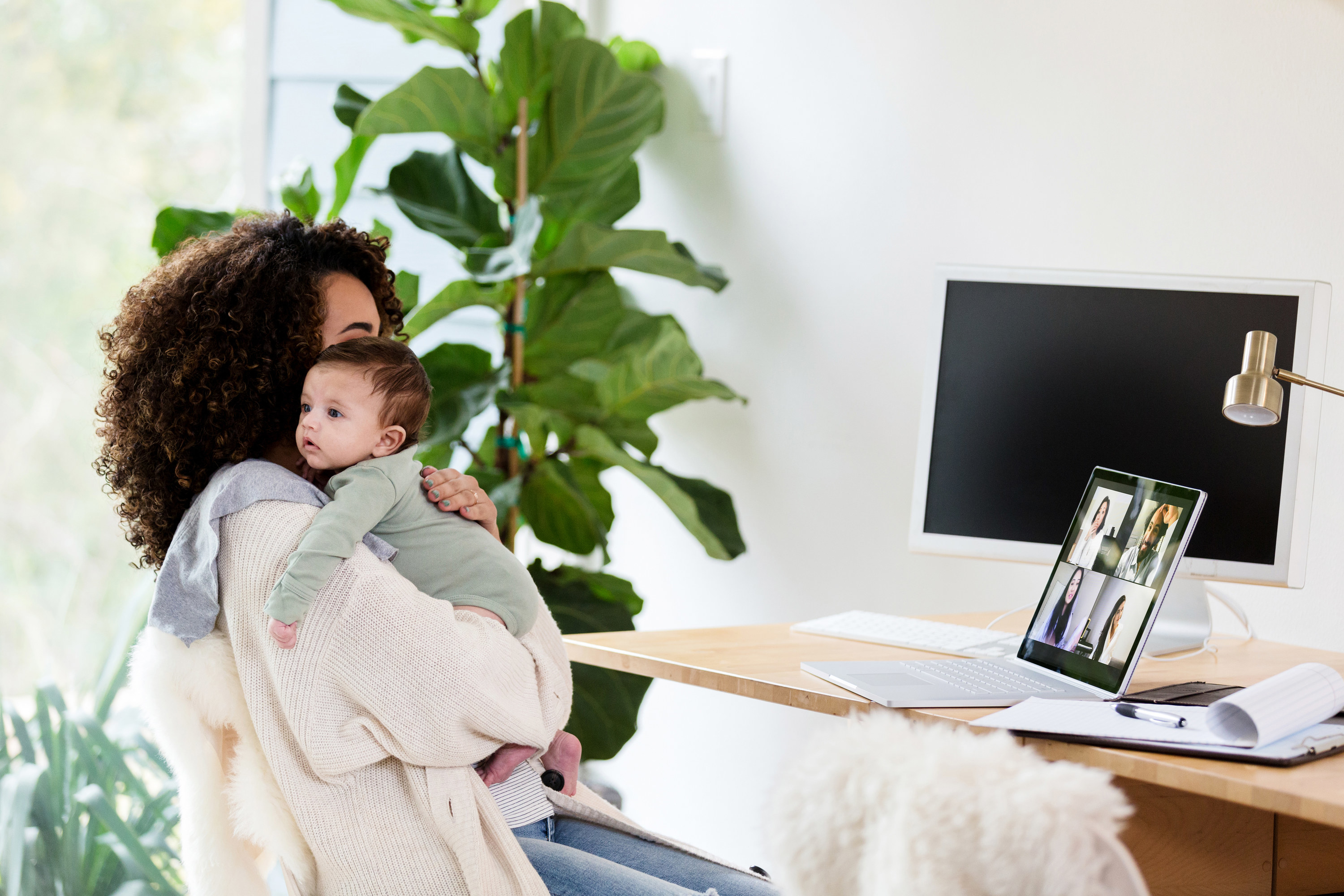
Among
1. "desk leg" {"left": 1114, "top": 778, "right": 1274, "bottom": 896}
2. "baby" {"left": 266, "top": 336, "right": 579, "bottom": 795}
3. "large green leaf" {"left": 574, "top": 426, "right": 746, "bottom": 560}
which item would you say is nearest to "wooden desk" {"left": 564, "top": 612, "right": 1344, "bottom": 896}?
"desk leg" {"left": 1114, "top": 778, "right": 1274, "bottom": 896}

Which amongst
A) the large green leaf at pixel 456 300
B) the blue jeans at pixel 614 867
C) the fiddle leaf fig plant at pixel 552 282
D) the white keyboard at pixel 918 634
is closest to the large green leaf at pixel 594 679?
the fiddle leaf fig plant at pixel 552 282

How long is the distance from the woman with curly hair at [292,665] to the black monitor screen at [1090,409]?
63 centimetres

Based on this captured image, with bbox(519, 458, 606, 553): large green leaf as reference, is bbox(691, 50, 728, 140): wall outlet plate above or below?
above

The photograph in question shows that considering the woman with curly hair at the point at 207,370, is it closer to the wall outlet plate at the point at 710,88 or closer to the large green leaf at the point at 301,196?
the large green leaf at the point at 301,196

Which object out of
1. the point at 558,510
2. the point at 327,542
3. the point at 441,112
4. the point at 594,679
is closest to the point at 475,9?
the point at 441,112

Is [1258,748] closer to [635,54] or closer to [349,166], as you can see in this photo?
[349,166]

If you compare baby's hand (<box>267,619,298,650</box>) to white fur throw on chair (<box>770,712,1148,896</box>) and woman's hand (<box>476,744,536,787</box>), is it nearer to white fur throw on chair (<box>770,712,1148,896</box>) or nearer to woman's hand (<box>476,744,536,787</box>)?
woman's hand (<box>476,744,536,787</box>)

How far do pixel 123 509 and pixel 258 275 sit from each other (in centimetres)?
27

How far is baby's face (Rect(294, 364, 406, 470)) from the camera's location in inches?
44.0

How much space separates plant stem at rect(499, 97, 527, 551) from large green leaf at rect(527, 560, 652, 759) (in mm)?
108

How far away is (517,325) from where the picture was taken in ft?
7.37

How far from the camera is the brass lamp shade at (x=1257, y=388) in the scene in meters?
1.19

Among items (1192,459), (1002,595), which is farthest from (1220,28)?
(1002,595)

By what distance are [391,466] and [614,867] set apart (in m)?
0.46
